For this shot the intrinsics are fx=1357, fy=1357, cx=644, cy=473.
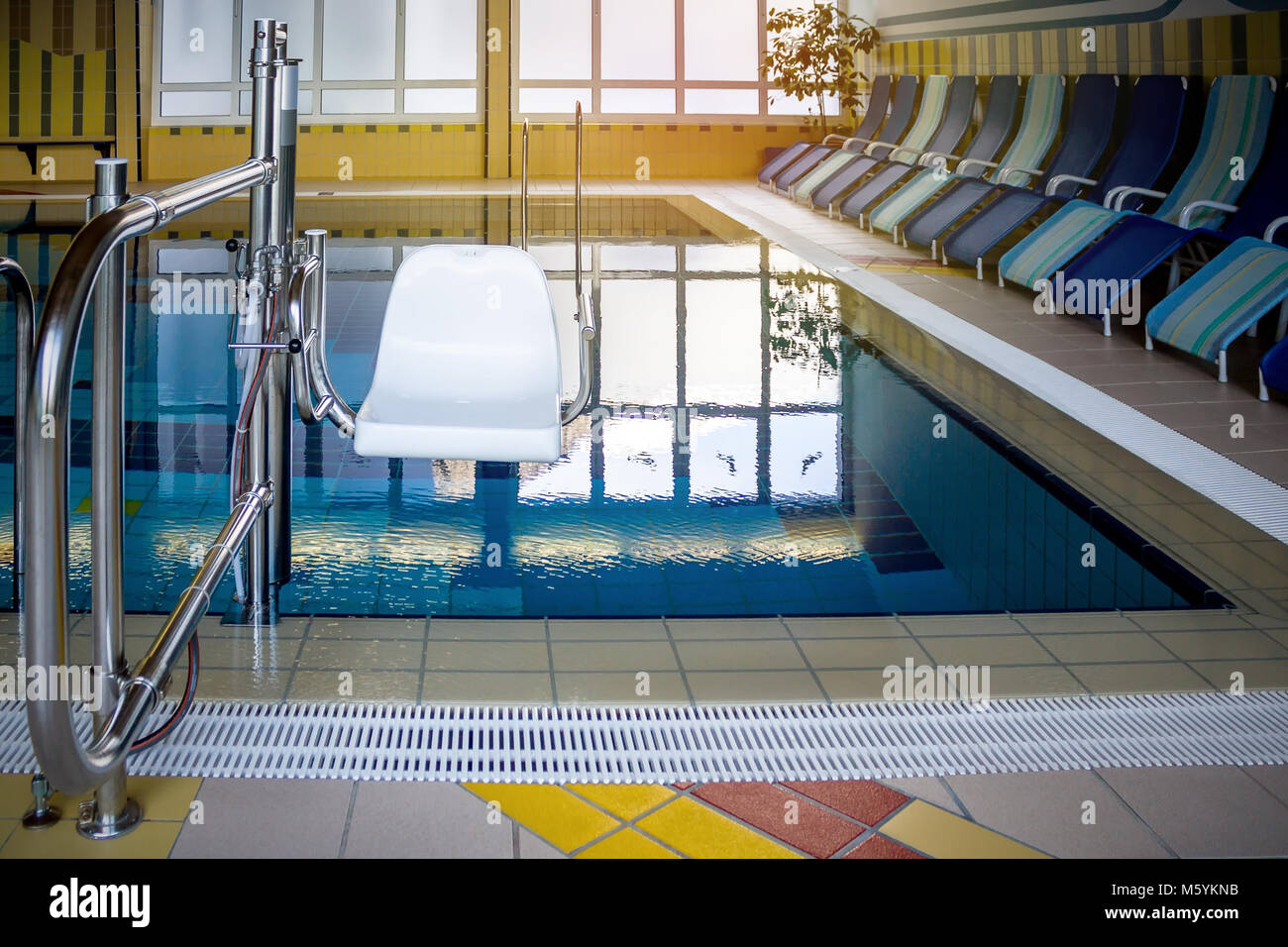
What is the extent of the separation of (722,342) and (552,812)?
4.36 metres

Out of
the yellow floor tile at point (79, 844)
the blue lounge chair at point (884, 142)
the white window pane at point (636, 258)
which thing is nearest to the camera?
the yellow floor tile at point (79, 844)

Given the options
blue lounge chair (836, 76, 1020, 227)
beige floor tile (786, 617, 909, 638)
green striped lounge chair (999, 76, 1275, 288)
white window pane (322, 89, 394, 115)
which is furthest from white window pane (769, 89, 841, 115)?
beige floor tile (786, 617, 909, 638)

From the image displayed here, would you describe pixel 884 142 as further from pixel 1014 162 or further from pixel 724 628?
pixel 724 628

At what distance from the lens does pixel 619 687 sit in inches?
100

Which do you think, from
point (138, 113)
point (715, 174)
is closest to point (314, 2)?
point (138, 113)

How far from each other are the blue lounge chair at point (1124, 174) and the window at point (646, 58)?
695 cm

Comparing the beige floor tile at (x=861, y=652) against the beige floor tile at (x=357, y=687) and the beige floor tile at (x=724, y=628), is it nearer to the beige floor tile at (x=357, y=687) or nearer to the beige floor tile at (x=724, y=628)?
the beige floor tile at (x=724, y=628)

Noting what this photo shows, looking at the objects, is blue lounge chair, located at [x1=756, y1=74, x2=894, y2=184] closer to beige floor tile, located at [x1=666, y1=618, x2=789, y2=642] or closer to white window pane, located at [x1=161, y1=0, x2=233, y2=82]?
white window pane, located at [x1=161, y1=0, x2=233, y2=82]

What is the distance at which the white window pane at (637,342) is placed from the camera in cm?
538

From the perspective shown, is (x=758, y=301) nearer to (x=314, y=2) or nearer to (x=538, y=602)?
(x=538, y=602)

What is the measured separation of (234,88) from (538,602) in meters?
11.9

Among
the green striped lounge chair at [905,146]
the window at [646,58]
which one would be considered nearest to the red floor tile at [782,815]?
the green striped lounge chair at [905,146]

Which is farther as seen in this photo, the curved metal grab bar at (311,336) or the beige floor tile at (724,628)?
the beige floor tile at (724,628)

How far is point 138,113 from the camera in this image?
13.5 m
